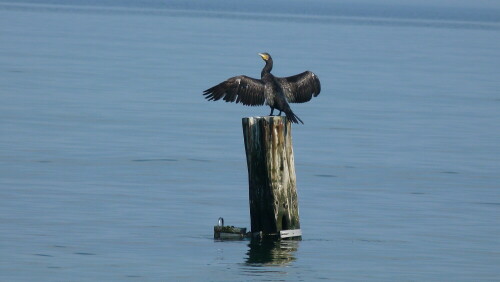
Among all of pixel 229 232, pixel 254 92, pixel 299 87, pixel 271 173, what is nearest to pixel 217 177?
pixel 299 87

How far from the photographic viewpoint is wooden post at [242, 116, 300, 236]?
511 inches

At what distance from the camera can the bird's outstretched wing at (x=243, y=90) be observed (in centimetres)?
1447

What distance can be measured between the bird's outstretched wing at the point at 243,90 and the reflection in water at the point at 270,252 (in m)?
1.61

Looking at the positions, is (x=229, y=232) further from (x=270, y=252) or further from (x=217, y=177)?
(x=217, y=177)

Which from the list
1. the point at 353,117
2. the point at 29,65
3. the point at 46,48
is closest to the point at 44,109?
the point at 353,117

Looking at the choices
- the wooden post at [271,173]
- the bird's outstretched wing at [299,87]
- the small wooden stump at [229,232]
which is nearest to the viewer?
the wooden post at [271,173]

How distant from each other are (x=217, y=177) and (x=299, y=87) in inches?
147

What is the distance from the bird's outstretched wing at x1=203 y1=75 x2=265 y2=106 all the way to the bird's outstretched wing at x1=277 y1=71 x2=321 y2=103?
1.45 feet

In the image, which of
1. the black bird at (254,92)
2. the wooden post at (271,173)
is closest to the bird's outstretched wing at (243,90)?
the black bird at (254,92)

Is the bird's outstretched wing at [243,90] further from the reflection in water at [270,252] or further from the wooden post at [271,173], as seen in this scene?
the reflection in water at [270,252]

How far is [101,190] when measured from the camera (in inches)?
672

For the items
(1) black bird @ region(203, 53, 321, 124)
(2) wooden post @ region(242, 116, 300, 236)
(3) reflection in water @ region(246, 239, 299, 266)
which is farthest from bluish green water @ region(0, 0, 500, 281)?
(1) black bird @ region(203, 53, 321, 124)

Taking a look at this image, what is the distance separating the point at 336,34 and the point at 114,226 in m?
Answer: 57.9

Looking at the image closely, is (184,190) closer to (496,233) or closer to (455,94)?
(496,233)
